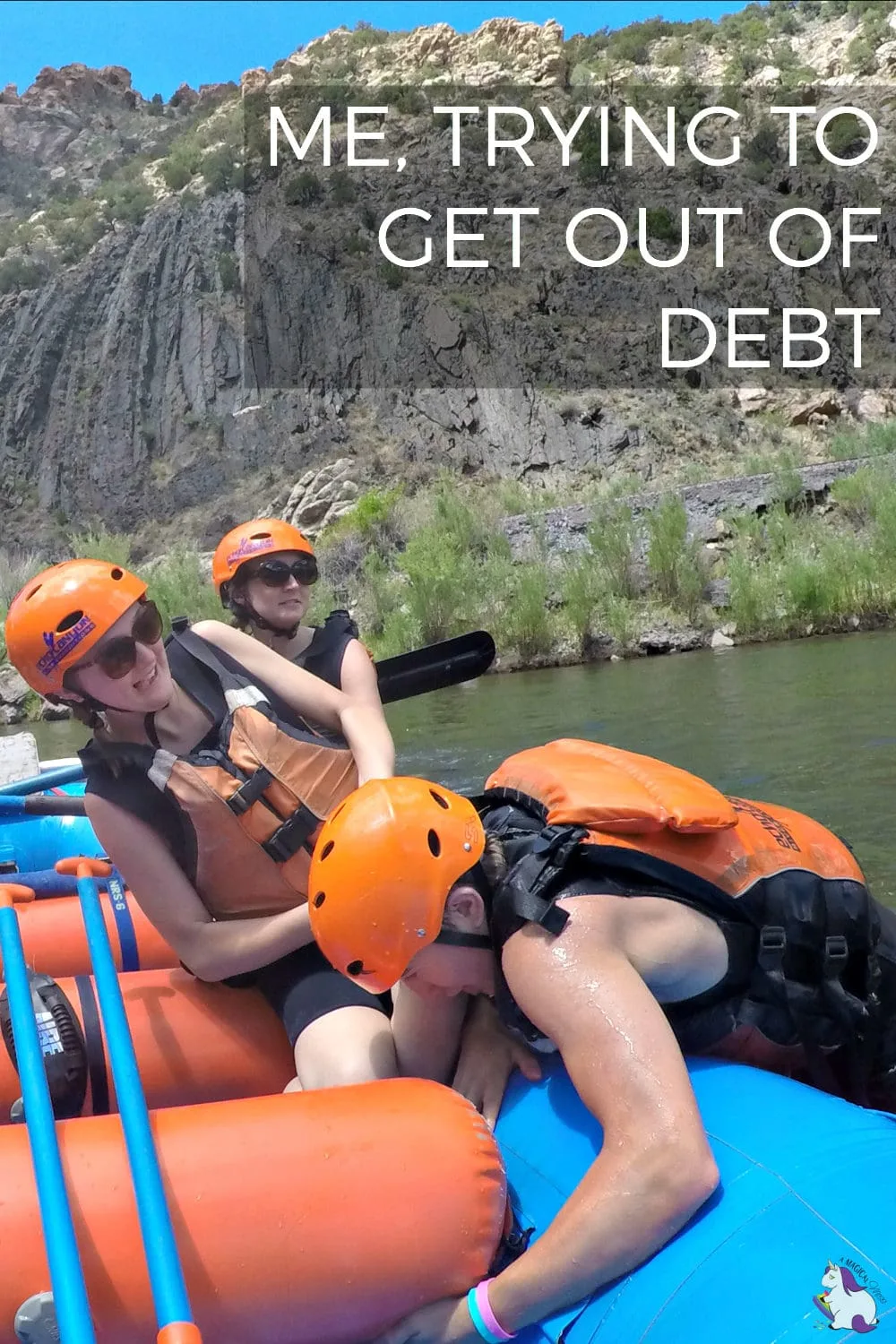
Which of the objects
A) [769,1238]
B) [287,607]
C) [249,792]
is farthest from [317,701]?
[769,1238]

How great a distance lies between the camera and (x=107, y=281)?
37.2 meters

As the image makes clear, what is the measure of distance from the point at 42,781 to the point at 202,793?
2815 millimetres

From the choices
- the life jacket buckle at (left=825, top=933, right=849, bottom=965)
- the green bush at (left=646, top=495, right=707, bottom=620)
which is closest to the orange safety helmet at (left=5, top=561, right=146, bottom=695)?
the life jacket buckle at (left=825, top=933, right=849, bottom=965)

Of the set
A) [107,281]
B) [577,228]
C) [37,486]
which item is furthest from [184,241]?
[577,228]

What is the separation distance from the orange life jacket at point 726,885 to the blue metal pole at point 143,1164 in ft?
1.85

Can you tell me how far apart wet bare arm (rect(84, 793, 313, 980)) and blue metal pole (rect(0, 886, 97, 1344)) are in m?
0.26

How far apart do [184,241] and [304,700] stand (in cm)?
3784

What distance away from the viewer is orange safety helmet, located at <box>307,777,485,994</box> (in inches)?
66.7

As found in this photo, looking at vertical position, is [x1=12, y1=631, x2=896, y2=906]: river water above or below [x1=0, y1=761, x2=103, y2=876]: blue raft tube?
below

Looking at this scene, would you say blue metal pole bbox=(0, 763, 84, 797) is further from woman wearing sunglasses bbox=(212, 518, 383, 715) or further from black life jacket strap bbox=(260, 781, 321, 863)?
black life jacket strap bbox=(260, 781, 321, 863)

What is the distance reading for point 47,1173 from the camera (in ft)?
5.47

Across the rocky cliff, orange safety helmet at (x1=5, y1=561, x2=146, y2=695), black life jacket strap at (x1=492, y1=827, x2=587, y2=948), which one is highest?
the rocky cliff

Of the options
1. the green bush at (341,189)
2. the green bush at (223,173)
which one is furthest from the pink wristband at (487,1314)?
the green bush at (223,173)

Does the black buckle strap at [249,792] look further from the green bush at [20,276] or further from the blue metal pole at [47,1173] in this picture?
the green bush at [20,276]
